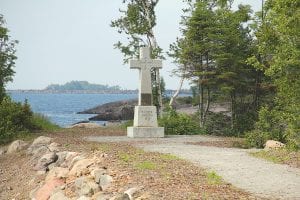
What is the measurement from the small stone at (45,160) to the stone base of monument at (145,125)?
5686mm

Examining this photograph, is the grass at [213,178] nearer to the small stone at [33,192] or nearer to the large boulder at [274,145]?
the small stone at [33,192]

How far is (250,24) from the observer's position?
2877 centimetres

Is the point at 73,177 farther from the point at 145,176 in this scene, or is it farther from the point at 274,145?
the point at 274,145

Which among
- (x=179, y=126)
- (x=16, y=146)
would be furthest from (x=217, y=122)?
(x=16, y=146)

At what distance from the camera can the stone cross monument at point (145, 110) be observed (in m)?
20.7

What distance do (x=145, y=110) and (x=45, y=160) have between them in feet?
21.5

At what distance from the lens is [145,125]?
68.7 ft

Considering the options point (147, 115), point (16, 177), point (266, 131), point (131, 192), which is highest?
point (147, 115)

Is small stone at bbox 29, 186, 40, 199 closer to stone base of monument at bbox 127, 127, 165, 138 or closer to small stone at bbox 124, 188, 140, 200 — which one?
small stone at bbox 124, 188, 140, 200

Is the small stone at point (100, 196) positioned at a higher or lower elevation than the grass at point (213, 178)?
lower

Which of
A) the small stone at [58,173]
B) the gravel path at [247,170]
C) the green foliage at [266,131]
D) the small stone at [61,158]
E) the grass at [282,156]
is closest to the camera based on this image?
the gravel path at [247,170]

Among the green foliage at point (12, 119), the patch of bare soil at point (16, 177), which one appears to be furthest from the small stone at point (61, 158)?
the green foliage at point (12, 119)

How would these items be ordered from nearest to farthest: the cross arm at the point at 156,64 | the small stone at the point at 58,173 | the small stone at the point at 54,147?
the small stone at the point at 58,173, the small stone at the point at 54,147, the cross arm at the point at 156,64

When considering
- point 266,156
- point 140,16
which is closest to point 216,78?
point 140,16
